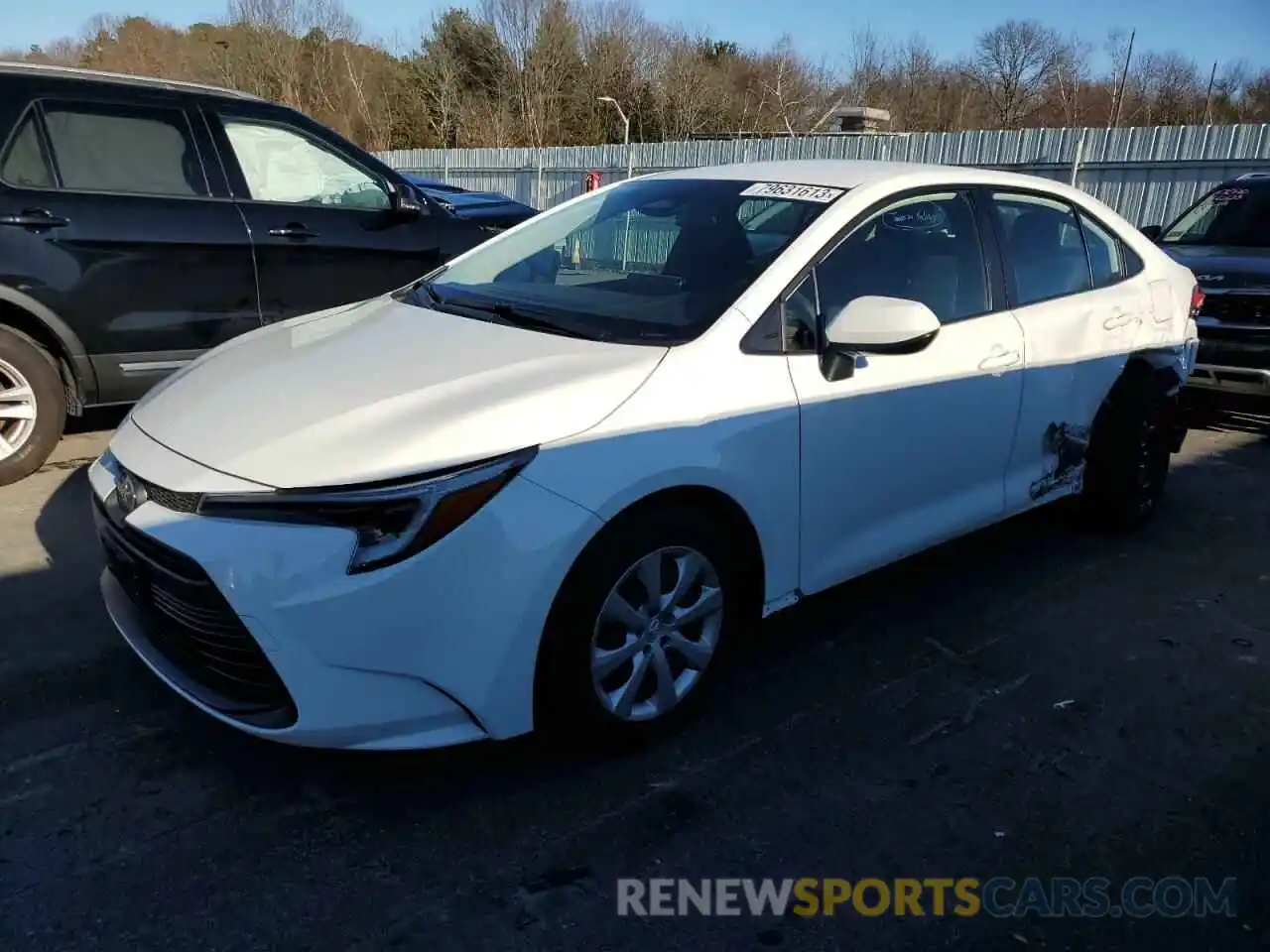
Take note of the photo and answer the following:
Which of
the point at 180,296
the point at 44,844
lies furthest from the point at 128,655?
the point at 180,296

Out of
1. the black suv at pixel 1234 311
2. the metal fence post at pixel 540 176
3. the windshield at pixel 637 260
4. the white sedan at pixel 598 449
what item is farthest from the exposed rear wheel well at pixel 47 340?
the metal fence post at pixel 540 176

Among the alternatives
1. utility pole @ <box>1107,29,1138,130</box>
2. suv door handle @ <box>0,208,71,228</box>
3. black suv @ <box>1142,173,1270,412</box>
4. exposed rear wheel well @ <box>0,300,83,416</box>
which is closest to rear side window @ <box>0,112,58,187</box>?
suv door handle @ <box>0,208,71,228</box>

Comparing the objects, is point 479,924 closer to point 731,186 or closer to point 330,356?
point 330,356

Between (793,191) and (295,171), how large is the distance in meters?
3.33

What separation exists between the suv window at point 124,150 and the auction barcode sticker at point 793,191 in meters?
3.20

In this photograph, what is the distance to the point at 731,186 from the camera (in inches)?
142

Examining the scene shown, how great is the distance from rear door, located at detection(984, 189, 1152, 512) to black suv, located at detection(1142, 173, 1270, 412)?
7.39 ft

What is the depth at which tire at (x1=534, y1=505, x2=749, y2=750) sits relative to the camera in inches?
97.7

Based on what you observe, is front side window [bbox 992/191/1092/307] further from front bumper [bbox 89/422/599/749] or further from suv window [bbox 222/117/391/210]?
suv window [bbox 222/117/391/210]

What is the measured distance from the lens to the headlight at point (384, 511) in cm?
224

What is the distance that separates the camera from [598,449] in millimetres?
2477

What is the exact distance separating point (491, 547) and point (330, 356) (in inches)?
42.2

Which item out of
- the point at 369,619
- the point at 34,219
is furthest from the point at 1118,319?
the point at 34,219

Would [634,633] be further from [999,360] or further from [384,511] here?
[999,360]
